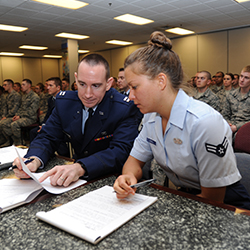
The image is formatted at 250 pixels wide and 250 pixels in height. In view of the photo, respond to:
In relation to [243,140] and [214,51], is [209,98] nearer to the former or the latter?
[243,140]

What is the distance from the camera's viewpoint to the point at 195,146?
1.07 metres

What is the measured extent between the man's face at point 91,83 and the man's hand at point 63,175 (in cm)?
50

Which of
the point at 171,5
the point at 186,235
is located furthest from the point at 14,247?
the point at 171,5

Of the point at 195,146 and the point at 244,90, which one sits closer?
the point at 195,146

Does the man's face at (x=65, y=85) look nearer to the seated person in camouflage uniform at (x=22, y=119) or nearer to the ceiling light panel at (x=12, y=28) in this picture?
the ceiling light panel at (x=12, y=28)

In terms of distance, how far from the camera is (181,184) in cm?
127

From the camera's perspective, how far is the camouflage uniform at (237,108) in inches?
164

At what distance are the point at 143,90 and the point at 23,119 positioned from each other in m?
5.63

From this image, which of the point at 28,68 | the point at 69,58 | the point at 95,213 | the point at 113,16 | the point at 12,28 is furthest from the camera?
the point at 28,68

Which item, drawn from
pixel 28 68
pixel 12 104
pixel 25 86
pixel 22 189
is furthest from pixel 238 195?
pixel 28 68

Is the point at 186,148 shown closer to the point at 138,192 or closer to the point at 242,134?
the point at 138,192

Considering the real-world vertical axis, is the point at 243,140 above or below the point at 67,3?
below

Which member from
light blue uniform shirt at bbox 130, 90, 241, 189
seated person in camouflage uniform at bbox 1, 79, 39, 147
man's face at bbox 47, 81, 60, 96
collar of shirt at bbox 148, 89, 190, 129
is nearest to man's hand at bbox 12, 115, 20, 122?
seated person in camouflage uniform at bbox 1, 79, 39, 147

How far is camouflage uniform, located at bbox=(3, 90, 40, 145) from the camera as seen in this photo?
6.09m
